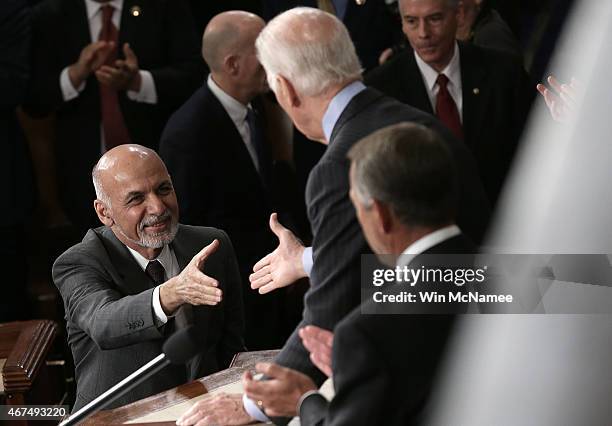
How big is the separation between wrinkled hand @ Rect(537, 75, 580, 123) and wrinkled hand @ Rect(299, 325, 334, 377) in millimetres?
1175

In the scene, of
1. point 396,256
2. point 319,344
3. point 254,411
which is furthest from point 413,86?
point 396,256

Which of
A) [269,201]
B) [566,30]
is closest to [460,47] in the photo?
[566,30]

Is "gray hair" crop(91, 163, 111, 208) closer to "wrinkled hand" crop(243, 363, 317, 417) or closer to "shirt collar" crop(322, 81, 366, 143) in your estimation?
"shirt collar" crop(322, 81, 366, 143)

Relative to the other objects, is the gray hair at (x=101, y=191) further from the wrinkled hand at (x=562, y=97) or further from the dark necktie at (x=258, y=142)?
the dark necktie at (x=258, y=142)

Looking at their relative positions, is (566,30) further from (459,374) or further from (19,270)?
(459,374)

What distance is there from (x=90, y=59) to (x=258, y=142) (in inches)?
29.1

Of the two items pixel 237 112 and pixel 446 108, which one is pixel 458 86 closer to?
pixel 446 108

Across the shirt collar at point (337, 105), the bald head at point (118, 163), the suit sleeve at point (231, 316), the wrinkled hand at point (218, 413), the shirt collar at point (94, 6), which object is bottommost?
the suit sleeve at point (231, 316)

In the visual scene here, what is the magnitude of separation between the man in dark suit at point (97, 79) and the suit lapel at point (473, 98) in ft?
4.13

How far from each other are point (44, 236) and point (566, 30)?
2308 mm

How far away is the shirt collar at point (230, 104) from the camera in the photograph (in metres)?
4.54

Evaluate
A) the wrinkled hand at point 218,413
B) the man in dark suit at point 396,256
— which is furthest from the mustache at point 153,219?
the man in dark suit at point 396,256

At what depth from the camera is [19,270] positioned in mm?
4891

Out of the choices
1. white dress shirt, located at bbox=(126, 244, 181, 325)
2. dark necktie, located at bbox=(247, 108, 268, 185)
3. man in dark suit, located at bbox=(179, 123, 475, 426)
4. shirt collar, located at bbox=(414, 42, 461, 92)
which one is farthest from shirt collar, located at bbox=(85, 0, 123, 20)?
man in dark suit, located at bbox=(179, 123, 475, 426)
